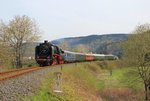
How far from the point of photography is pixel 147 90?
50.9 meters

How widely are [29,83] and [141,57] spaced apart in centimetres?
3421

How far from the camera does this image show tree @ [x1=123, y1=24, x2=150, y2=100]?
169 feet

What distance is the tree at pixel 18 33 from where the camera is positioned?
67.1m

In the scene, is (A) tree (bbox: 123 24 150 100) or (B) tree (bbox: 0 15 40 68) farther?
(B) tree (bbox: 0 15 40 68)

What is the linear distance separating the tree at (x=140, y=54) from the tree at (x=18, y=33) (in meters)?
23.3

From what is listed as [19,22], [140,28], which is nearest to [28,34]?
[19,22]

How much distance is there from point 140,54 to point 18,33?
28.4 m

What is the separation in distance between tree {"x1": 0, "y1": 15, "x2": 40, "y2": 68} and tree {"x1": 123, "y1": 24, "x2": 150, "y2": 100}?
76.4ft

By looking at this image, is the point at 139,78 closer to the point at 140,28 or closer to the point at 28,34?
the point at 140,28

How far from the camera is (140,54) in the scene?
51.5 metres

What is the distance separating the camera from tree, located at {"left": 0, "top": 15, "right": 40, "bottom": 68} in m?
67.1

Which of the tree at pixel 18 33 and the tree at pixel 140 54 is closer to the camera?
the tree at pixel 140 54

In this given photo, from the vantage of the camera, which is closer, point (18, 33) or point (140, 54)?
point (140, 54)

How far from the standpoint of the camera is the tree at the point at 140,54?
51406mm
